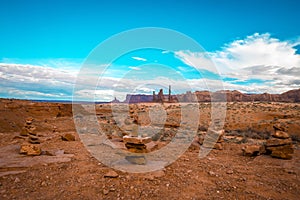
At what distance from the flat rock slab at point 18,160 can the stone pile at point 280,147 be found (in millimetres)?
7860

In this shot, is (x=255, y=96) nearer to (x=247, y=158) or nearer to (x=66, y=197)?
(x=247, y=158)

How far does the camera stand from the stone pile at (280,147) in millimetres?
8578

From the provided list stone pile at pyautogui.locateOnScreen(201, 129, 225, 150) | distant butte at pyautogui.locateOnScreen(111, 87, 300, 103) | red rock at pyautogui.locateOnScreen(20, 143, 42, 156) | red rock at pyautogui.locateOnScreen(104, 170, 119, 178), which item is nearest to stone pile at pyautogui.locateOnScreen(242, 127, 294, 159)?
stone pile at pyautogui.locateOnScreen(201, 129, 225, 150)

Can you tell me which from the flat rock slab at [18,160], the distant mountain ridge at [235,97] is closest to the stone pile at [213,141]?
the flat rock slab at [18,160]

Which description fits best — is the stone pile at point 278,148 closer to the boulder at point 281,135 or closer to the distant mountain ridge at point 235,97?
the boulder at point 281,135

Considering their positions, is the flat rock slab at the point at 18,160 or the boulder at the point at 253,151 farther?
the boulder at the point at 253,151

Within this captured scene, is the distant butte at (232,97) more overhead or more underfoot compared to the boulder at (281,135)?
more overhead

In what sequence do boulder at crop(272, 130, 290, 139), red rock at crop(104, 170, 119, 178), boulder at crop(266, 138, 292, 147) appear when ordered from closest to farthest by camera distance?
red rock at crop(104, 170, 119, 178) → boulder at crop(266, 138, 292, 147) → boulder at crop(272, 130, 290, 139)

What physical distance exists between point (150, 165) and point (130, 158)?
73 centimetres

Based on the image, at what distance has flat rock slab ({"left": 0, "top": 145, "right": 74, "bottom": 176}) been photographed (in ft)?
21.7

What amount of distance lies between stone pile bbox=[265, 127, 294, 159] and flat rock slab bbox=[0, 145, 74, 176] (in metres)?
7.86

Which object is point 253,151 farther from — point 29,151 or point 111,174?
point 29,151

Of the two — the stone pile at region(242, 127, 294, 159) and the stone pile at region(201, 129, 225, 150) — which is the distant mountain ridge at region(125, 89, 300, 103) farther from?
the stone pile at region(242, 127, 294, 159)

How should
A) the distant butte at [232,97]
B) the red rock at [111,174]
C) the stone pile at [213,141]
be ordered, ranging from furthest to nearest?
the distant butte at [232,97]
the stone pile at [213,141]
the red rock at [111,174]
